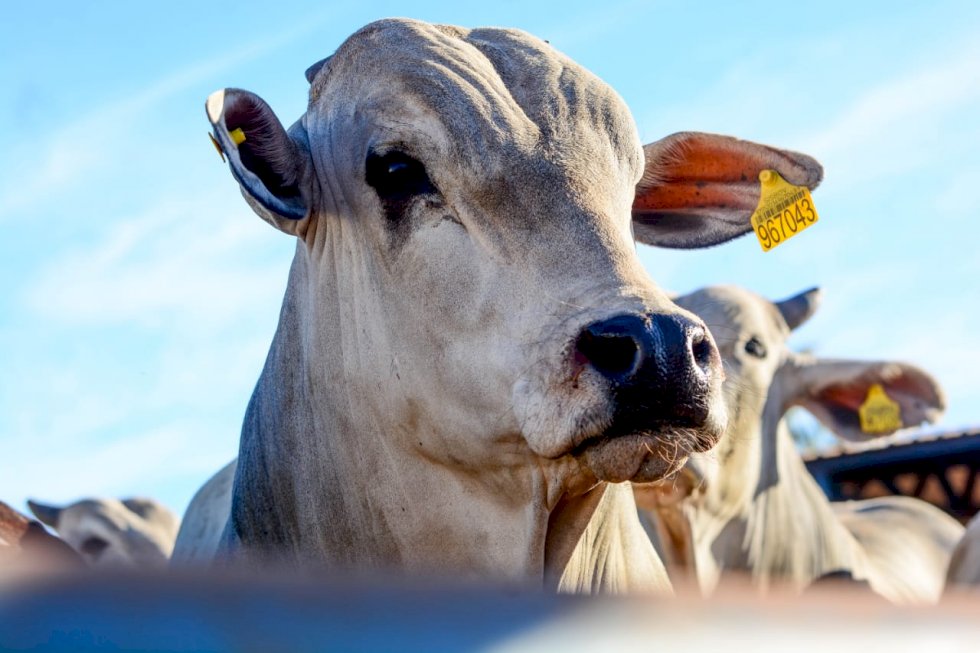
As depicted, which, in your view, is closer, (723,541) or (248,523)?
(248,523)

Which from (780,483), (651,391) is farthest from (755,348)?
(651,391)

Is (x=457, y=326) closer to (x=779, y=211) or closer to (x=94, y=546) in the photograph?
(x=779, y=211)

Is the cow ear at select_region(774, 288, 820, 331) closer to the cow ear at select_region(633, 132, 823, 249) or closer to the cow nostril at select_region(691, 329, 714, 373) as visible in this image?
the cow ear at select_region(633, 132, 823, 249)

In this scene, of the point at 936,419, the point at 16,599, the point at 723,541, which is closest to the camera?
the point at 16,599

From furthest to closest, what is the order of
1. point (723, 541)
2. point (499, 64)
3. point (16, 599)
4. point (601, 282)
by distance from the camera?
point (723, 541), point (499, 64), point (601, 282), point (16, 599)

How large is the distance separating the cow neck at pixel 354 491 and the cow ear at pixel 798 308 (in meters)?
4.32

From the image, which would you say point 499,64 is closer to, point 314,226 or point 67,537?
point 314,226

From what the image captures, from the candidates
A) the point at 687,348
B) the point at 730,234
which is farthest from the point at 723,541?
the point at 687,348

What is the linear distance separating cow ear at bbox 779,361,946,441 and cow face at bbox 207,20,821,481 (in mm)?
4322

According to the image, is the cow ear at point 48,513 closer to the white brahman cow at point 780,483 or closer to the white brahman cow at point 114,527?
the white brahman cow at point 114,527

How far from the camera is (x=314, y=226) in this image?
4.10 meters

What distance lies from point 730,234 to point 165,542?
3891mm

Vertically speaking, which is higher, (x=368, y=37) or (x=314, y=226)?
(x=368, y=37)

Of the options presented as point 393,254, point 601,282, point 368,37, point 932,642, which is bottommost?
point 932,642
